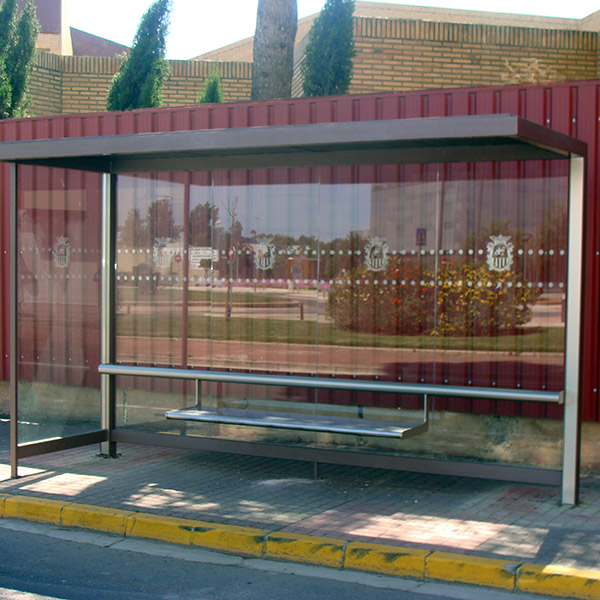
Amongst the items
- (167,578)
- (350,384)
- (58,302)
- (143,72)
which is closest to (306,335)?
(350,384)

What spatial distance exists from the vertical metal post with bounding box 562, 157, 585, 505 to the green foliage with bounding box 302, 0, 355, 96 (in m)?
8.41

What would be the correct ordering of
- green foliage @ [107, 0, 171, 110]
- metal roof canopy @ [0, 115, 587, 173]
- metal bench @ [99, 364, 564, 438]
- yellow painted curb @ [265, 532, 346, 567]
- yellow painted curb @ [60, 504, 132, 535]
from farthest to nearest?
green foliage @ [107, 0, 171, 110] < metal bench @ [99, 364, 564, 438] < yellow painted curb @ [60, 504, 132, 535] < metal roof canopy @ [0, 115, 587, 173] < yellow painted curb @ [265, 532, 346, 567]

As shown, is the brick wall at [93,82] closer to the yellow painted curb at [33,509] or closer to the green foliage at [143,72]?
the green foliage at [143,72]

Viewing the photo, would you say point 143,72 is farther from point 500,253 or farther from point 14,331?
point 500,253

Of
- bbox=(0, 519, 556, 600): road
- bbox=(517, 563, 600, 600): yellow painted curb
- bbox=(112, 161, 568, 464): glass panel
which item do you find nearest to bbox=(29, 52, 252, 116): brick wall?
bbox=(112, 161, 568, 464): glass panel

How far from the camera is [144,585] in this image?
5066mm

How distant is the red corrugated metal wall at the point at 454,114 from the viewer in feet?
23.6

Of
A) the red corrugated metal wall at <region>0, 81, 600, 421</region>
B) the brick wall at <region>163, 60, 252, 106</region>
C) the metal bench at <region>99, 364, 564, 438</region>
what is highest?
the brick wall at <region>163, 60, 252, 106</region>

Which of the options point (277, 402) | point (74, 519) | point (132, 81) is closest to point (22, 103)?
point (132, 81)

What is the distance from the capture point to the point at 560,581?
16.1ft

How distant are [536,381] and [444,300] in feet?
3.30

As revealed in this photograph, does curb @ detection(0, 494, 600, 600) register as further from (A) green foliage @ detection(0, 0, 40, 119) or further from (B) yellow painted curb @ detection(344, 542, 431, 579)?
(A) green foliage @ detection(0, 0, 40, 119)

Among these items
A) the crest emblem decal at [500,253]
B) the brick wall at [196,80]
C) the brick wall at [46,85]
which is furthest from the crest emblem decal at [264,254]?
the brick wall at [46,85]

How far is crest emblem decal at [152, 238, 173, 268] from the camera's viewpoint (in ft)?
27.0
